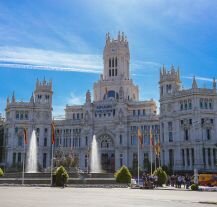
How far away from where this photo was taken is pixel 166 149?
104 metres

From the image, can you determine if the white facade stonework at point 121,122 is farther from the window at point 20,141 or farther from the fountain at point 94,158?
the fountain at point 94,158

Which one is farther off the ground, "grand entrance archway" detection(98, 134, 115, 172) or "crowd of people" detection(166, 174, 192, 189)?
"grand entrance archway" detection(98, 134, 115, 172)

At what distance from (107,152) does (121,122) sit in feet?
34.2

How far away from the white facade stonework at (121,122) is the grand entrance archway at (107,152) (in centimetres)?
3

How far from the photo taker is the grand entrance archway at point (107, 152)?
11525cm

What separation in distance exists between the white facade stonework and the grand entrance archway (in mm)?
30

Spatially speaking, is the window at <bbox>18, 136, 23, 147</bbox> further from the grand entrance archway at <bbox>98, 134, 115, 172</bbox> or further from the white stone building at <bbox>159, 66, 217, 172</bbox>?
the white stone building at <bbox>159, 66, 217, 172</bbox>

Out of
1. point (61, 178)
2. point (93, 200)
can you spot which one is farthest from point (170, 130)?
point (93, 200)

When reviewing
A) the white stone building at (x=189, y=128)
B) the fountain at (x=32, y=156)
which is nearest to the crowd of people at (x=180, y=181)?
the white stone building at (x=189, y=128)

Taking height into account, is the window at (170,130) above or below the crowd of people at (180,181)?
above

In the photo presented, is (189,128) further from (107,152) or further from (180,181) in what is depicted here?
(180,181)

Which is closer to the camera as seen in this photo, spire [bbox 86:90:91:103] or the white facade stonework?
the white facade stonework

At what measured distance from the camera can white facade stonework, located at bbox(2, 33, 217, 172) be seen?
99.2 meters

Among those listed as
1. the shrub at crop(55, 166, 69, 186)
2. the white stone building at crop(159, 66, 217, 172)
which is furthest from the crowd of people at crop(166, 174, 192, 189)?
the white stone building at crop(159, 66, 217, 172)
